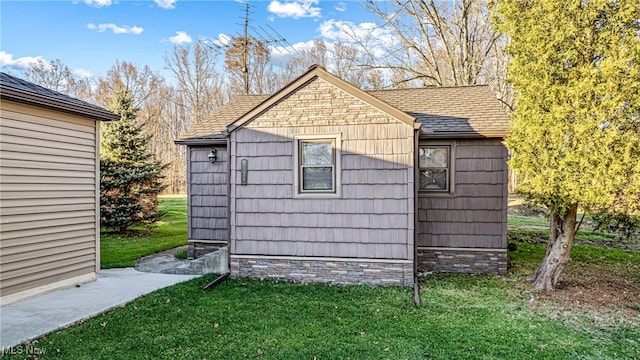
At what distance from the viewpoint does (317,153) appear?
614 centimetres

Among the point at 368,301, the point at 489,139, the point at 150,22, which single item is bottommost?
the point at 368,301

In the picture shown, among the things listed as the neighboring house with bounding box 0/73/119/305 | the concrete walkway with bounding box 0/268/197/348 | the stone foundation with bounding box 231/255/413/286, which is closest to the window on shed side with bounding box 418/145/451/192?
the stone foundation with bounding box 231/255/413/286

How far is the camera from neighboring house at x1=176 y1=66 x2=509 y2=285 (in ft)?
19.2

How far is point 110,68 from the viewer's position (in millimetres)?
23844

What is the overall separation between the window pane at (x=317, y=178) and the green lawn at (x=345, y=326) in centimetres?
170

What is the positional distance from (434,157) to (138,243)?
27.1 feet

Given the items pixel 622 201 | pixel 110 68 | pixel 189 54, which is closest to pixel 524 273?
pixel 622 201

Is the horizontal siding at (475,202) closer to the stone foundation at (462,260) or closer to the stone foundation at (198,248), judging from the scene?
the stone foundation at (462,260)

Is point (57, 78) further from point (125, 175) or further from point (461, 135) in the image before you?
point (461, 135)

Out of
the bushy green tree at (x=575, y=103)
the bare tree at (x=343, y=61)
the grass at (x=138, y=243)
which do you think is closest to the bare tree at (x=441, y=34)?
the bare tree at (x=343, y=61)

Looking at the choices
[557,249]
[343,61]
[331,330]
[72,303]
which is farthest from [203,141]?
[343,61]

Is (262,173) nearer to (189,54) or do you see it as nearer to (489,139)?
(489,139)

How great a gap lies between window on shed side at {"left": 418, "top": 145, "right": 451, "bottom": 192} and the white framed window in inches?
81.2

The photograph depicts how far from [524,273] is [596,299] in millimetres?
1466
